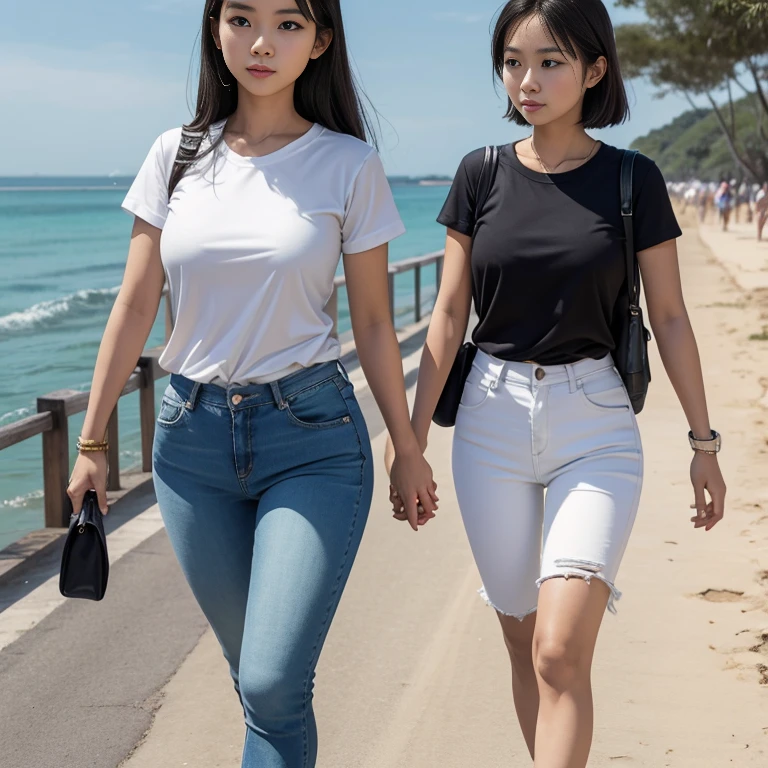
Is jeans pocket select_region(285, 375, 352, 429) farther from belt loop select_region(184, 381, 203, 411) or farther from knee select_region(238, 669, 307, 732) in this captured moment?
knee select_region(238, 669, 307, 732)

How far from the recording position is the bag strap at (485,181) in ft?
9.53

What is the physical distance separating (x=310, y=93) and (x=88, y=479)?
1.04 meters

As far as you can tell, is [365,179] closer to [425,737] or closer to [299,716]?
[299,716]

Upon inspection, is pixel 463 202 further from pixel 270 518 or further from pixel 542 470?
pixel 270 518

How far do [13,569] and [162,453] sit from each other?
110 inches

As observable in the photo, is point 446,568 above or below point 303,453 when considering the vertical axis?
below

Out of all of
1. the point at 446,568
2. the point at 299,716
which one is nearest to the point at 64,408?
the point at 446,568

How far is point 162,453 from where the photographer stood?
8.43 feet

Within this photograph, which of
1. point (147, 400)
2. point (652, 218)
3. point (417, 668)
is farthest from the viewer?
point (147, 400)

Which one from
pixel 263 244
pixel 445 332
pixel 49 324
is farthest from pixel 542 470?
pixel 49 324

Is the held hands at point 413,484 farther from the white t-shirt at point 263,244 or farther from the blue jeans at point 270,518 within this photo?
the white t-shirt at point 263,244

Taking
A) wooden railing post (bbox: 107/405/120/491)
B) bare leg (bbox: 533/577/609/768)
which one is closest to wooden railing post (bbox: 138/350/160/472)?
wooden railing post (bbox: 107/405/120/491)

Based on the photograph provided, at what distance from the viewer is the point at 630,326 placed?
2.78 metres

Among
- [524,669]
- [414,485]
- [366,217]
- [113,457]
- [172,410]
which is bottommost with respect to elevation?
[113,457]
